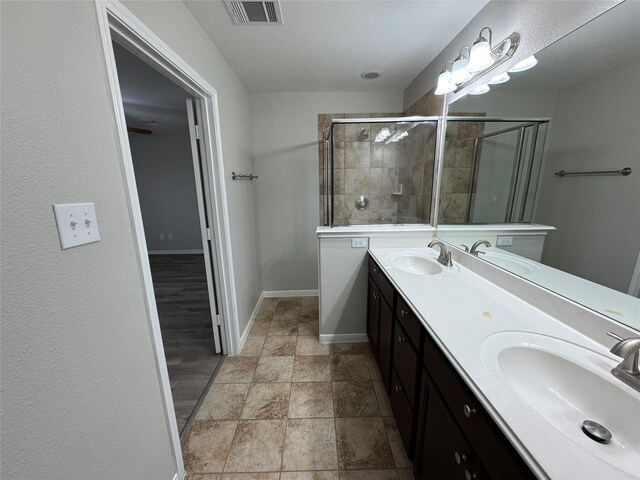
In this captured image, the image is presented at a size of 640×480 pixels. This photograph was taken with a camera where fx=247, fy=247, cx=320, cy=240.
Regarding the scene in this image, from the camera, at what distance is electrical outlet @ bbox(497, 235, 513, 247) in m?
1.32

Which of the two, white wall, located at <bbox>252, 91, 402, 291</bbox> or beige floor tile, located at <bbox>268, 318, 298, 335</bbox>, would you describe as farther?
white wall, located at <bbox>252, 91, 402, 291</bbox>

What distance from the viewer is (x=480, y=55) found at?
54.9 inches

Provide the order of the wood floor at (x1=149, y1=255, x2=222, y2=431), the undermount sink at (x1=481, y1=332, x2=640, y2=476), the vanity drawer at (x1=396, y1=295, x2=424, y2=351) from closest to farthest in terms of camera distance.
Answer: the undermount sink at (x1=481, y1=332, x2=640, y2=476) → the vanity drawer at (x1=396, y1=295, x2=424, y2=351) → the wood floor at (x1=149, y1=255, x2=222, y2=431)

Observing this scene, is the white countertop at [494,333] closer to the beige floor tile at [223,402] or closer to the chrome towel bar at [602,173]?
the chrome towel bar at [602,173]

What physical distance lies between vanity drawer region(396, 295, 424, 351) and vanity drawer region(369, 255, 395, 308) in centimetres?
12

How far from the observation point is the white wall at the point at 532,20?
3.17 feet

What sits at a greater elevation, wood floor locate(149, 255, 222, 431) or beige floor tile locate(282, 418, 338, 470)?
wood floor locate(149, 255, 222, 431)

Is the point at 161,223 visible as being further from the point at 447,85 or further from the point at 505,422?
the point at 505,422

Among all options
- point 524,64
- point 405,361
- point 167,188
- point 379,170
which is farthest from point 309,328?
point 167,188

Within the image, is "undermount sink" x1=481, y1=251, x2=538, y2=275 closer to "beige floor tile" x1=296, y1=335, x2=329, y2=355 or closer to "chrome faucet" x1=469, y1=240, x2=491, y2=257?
"chrome faucet" x1=469, y1=240, x2=491, y2=257

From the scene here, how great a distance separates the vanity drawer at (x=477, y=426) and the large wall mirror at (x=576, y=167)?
1.98 feet

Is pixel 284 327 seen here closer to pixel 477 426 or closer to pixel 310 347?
pixel 310 347

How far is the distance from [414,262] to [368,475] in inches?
52.6

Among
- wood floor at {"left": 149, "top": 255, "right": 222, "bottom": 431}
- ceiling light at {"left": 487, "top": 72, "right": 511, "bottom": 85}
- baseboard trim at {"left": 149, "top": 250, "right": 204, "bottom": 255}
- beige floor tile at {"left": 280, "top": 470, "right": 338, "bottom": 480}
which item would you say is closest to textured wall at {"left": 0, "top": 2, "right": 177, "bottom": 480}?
beige floor tile at {"left": 280, "top": 470, "right": 338, "bottom": 480}
